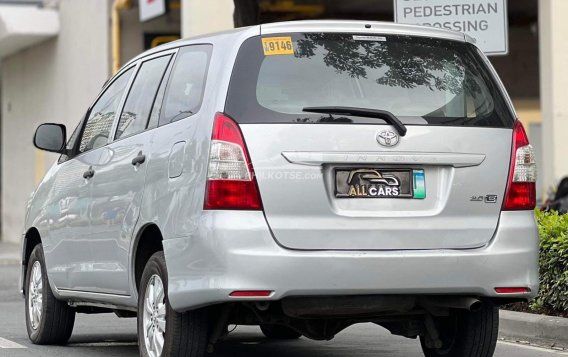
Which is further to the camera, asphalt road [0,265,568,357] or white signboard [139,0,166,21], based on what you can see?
white signboard [139,0,166,21]

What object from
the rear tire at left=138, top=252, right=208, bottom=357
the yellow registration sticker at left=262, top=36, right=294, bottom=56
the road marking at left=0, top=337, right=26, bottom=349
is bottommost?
the road marking at left=0, top=337, right=26, bottom=349

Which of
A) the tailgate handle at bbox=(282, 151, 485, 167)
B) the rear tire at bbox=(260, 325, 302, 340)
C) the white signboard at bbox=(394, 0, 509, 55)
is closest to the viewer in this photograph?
the tailgate handle at bbox=(282, 151, 485, 167)

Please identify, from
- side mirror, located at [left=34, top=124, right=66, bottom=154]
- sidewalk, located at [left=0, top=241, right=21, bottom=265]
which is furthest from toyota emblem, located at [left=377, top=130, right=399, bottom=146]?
sidewalk, located at [left=0, top=241, right=21, bottom=265]

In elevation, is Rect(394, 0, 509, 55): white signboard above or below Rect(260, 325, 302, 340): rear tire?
above

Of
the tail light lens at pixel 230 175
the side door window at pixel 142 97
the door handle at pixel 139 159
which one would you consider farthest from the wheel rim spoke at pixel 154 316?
the side door window at pixel 142 97

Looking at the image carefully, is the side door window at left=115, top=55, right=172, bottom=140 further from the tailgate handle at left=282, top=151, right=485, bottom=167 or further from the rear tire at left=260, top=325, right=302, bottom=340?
the rear tire at left=260, top=325, right=302, bottom=340

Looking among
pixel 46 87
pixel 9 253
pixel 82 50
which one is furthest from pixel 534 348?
pixel 46 87

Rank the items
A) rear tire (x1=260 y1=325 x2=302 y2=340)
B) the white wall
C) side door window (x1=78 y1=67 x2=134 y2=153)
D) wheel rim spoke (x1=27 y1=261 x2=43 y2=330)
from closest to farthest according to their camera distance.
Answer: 1. side door window (x1=78 y1=67 x2=134 y2=153)
2. wheel rim spoke (x1=27 y1=261 x2=43 y2=330)
3. rear tire (x1=260 y1=325 x2=302 y2=340)
4. the white wall

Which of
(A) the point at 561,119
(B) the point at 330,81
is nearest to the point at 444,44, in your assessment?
(B) the point at 330,81

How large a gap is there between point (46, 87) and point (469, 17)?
16.1 m

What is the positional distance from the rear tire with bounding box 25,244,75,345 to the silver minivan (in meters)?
1.75

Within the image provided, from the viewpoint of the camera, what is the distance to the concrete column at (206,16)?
60.6ft

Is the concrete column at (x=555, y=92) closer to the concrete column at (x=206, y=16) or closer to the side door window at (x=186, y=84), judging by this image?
the concrete column at (x=206, y=16)

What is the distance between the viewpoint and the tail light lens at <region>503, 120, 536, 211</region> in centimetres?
668
